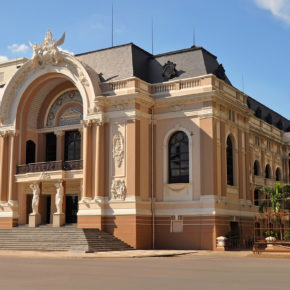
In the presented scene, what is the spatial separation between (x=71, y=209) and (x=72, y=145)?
5274mm

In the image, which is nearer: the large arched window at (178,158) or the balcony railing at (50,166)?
the large arched window at (178,158)

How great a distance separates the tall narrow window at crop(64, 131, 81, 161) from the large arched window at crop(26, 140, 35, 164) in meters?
2.92

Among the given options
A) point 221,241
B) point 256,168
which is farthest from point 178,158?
point 256,168

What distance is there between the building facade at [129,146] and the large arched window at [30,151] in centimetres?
8

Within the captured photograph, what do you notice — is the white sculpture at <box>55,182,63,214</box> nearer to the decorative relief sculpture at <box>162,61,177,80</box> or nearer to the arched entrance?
the arched entrance

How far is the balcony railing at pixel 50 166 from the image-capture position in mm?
38688

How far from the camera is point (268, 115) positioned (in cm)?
5428

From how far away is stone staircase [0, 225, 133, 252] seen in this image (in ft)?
107

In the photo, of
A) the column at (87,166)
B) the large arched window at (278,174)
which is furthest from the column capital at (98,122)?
the large arched window at (278,174)

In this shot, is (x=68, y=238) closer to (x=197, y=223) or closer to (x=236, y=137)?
(x=197, y=223)

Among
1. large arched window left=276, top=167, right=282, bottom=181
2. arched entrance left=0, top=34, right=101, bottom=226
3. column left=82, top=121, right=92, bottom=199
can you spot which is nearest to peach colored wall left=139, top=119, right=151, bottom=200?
column left=82, top=121, right=92, bottom=199

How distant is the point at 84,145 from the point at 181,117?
7.21 metres

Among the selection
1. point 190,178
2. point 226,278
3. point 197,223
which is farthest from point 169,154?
point 226,278

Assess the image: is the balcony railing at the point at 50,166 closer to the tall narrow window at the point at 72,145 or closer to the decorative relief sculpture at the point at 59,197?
the decorative relief sculpture at the point at 59,197
